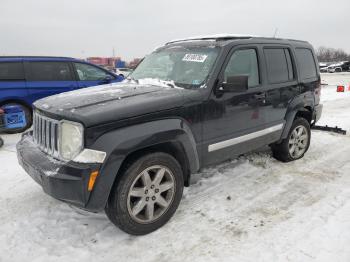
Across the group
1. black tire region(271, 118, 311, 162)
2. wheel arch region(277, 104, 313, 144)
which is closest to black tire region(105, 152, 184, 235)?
wheel arch region(277, 104, 313, 144)

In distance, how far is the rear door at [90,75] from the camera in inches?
327

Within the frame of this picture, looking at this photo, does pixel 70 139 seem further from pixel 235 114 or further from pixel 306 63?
pixel 306 63

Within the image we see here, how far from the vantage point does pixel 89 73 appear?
8469mm

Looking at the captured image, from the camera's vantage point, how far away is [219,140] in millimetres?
3752

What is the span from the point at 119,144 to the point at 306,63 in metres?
3.97

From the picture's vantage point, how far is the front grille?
3.01 m

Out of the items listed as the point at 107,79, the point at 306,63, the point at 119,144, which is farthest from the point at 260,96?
the point at 107,79

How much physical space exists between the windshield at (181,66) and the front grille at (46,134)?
4.86ft

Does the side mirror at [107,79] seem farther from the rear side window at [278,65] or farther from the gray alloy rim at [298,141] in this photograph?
the gray alloy rim at [298,141]

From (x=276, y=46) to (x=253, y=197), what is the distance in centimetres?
228

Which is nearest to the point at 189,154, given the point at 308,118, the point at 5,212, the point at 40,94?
the point at 5,212

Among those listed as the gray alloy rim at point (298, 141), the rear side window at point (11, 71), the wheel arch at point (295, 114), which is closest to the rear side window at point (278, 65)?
the wheel arch at point (295, 114)

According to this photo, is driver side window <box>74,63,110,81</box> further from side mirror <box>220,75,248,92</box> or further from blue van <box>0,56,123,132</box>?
side mirror <box>220,75,248,92</box>

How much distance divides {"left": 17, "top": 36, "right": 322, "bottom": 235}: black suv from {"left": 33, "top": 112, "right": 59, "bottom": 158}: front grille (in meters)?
0.01
